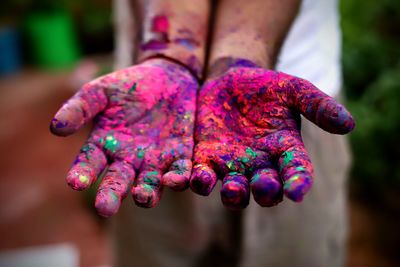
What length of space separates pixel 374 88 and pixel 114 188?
1.60 meters

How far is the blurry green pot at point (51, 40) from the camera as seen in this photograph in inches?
145

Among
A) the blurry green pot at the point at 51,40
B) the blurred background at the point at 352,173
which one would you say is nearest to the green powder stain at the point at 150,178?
the blurred background at the point at 352,173

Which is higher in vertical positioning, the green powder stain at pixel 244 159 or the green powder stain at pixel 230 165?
the green powder stain at pixel 244 159

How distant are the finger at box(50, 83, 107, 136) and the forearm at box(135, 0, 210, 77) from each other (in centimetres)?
18

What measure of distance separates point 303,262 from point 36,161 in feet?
6.26

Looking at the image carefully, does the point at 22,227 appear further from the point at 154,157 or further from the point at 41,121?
the point at 154,157

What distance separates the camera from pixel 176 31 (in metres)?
0.89

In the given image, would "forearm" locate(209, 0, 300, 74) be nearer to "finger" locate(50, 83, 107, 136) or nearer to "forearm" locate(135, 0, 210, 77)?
"forearm" locate(135, 0, 210, 77)

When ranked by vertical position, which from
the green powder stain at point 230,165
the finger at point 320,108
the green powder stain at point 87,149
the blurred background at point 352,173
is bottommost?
the blurred background at point 352,173

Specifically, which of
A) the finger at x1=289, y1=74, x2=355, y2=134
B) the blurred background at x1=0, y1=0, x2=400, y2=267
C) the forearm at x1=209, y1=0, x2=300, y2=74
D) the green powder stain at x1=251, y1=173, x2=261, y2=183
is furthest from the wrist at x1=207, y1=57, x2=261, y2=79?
the blurred background at x1=0, y1=0, x2=400, y2=267

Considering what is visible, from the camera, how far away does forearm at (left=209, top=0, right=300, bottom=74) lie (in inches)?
32.5

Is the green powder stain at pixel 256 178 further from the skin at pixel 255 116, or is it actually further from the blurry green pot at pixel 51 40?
the blurry green pot at pixel 51 40

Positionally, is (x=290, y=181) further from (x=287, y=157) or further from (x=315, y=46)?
(x=315, y=46)

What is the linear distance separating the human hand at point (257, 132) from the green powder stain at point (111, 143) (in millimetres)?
133
